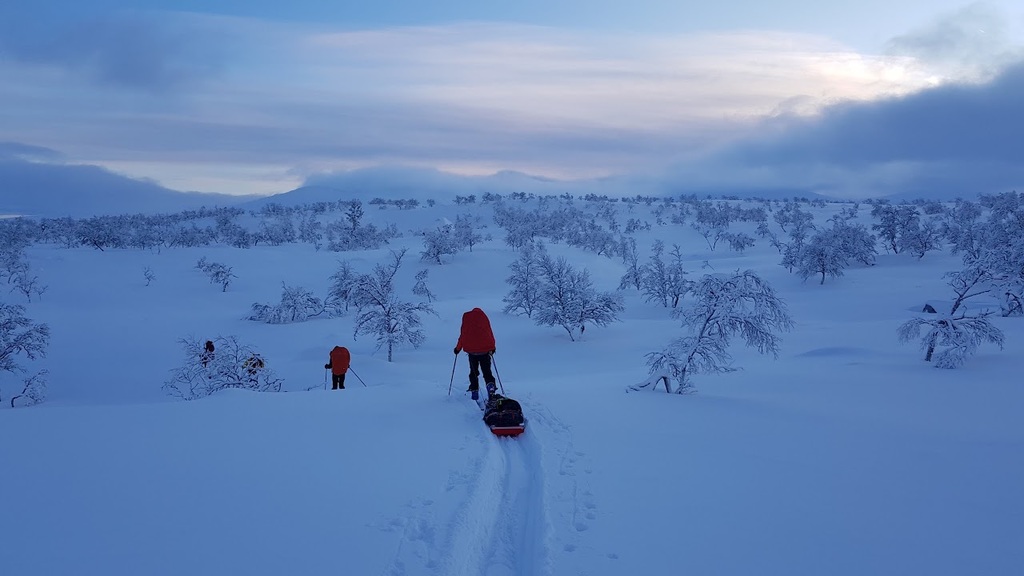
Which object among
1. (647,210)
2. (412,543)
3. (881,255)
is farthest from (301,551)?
(647,210)

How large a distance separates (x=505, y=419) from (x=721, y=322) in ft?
18.9

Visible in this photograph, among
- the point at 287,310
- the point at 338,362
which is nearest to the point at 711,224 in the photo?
the point at 287,310

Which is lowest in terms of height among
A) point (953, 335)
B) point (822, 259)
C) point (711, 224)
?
point (953, 335)

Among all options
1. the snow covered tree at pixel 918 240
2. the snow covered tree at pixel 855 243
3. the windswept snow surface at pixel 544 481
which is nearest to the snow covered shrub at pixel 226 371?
the windswept snow surface at pixel 544 481

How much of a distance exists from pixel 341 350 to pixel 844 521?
11.6 metres

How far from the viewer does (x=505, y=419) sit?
8.19 meters

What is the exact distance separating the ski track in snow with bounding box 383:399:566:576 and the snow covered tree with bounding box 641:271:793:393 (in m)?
5.38

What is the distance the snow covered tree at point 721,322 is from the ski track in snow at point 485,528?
17.7 ft

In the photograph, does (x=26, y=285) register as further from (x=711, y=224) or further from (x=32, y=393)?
(x=711, y=224)

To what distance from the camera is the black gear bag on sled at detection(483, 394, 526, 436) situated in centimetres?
812

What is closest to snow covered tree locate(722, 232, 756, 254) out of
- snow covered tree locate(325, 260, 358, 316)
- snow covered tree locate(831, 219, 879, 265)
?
snow covered tree locate(831, 219, 879, 265)

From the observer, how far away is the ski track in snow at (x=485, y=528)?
4582mm

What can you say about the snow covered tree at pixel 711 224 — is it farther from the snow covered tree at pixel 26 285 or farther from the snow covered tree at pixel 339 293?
the snow covered tree at pixel 26 285

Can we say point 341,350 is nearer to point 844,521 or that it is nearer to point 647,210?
point 844,521
